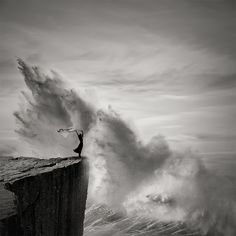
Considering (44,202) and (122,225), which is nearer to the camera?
(44,202)

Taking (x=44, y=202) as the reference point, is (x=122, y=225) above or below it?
below

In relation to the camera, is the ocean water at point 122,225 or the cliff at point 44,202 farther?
the ocean water at point 122,225

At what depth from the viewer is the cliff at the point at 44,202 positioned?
4.00 metres

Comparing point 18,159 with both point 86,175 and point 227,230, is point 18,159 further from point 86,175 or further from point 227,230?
point 227,230

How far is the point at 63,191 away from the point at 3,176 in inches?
53.4

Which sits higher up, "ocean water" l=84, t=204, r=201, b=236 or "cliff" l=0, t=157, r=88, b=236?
"cliff" l=0, t=157, r=88, b=236

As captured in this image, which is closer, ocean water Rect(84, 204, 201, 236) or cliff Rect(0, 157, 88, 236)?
cliff Rect(0, 157, 88, 236)

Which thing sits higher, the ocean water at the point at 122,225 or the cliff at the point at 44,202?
the cliff at the point at 44,202

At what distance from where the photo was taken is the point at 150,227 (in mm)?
130500

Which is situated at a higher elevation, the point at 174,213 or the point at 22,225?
the point at 22,225

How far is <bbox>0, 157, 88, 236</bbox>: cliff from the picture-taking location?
4.00 meters

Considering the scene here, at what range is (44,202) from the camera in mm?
4422

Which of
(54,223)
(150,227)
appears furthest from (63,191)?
(150,227)

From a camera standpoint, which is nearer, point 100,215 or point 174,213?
point 100,215
